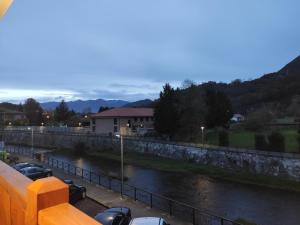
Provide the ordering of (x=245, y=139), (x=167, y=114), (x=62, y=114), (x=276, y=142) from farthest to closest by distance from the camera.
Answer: (x=62, y=114), (x=167, y=114), (x=245, y=139), (x=276, y=142)

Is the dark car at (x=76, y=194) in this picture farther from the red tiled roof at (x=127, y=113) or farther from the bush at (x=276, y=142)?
the red tiled roof at (x=127, y=113)

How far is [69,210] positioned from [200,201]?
3264 cm

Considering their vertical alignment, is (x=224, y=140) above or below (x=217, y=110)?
below

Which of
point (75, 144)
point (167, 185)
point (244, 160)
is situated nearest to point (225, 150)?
point (244, 160)

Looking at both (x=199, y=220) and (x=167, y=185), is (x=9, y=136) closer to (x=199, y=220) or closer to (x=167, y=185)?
(x=167, y=185)

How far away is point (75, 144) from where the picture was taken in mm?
78125

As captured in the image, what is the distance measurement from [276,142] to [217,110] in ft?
83.4

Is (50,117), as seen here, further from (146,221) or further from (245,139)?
(146,221)

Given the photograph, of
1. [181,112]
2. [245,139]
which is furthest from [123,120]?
[245,139]

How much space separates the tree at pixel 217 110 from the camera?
70.2 meters

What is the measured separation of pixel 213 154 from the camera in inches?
2026

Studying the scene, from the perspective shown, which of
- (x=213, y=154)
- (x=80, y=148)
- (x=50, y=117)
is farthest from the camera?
(x=50, y=117)

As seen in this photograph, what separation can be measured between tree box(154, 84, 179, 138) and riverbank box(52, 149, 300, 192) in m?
5.04

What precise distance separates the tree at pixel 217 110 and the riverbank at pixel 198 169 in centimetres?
1542
